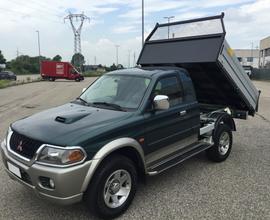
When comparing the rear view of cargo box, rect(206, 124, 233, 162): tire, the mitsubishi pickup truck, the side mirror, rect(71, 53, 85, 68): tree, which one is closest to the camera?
the mitsubishi pickup truck

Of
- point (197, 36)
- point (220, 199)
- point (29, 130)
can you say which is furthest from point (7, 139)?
point (197, 36)

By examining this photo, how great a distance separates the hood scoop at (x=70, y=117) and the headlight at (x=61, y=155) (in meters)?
0.54

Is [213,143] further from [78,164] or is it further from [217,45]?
[78,164]

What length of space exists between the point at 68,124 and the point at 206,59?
9.58 ft

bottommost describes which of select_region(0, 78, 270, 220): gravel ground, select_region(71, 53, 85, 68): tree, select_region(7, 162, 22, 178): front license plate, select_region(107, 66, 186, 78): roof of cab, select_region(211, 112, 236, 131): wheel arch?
select_region(0, 78, 270, 220): gravel ground

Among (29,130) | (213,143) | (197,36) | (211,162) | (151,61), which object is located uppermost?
(197,36)

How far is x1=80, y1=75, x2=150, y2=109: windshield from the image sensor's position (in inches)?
170

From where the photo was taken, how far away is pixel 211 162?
580 centimetres

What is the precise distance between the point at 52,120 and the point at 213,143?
3.04 metres

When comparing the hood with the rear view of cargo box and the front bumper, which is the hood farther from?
the rear view of cargo box

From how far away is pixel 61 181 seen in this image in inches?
125

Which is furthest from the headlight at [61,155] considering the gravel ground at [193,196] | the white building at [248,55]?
the white building at [248,55]

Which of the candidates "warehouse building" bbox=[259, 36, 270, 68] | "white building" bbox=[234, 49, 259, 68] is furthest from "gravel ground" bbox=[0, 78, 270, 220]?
"white building" bbox=[234, 49, 259, 68]

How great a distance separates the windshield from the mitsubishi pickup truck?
2 centimetres
